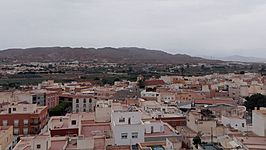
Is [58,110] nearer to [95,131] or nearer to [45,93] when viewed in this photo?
[45,93]

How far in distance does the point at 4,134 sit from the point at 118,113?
6.90m

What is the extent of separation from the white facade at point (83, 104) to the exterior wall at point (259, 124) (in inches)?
930

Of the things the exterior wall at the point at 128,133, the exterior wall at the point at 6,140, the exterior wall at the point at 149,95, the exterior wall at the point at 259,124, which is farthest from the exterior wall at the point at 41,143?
the exterior wall at the point at 149,95

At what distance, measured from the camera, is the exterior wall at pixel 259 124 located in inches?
835

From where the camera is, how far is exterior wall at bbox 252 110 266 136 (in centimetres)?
2122

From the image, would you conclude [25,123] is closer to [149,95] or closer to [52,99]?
[52,99]

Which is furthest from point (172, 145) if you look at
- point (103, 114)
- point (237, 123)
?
point (237, 123)

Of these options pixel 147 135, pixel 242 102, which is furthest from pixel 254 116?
pixel 242 102

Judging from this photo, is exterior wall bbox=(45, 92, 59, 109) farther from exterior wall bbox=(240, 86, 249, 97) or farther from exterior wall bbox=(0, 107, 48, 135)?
exterior wall bbox=(240, 86, 249, 97)

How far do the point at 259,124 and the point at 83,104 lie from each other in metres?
25.3

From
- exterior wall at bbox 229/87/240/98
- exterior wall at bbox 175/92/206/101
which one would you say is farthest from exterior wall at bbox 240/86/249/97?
exterior wall at bbox 175/92/206/101

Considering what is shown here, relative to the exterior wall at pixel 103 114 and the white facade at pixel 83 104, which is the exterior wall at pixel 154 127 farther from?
the white facade at pixel 83 104

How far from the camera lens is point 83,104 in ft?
144

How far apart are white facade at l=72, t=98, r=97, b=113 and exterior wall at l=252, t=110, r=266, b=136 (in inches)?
930
